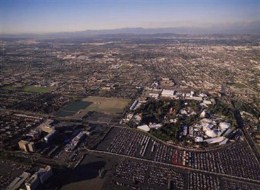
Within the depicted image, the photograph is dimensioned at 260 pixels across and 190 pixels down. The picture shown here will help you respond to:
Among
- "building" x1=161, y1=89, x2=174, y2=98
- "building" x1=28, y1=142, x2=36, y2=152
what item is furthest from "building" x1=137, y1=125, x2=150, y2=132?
"building" x1=161, y1=89, x2=174, y2=98

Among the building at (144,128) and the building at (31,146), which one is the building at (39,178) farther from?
the building at (144,128)

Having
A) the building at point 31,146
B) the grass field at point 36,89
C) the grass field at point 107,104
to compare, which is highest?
Answer: the building at point 31,146

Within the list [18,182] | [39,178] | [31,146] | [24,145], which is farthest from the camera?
[24,145]

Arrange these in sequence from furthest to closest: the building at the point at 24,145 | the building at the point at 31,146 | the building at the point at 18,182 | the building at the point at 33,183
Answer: the building at the point at 24,145 → the building at the point at 31,146 → the building at the point at 18,182 → the building at the point at 33,183

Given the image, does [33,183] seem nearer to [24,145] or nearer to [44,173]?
[44,173]

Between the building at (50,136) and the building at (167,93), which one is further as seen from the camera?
the building at (167,93)

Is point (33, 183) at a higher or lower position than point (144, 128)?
higher

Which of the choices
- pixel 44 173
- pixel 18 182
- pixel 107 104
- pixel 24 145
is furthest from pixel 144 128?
pixel 18 182

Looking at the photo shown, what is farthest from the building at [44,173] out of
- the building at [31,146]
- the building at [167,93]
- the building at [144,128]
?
the building at [167,93]

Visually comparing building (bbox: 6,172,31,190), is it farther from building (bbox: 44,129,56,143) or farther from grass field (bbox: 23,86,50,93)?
grass field (bbox: 23,86,50,93)
